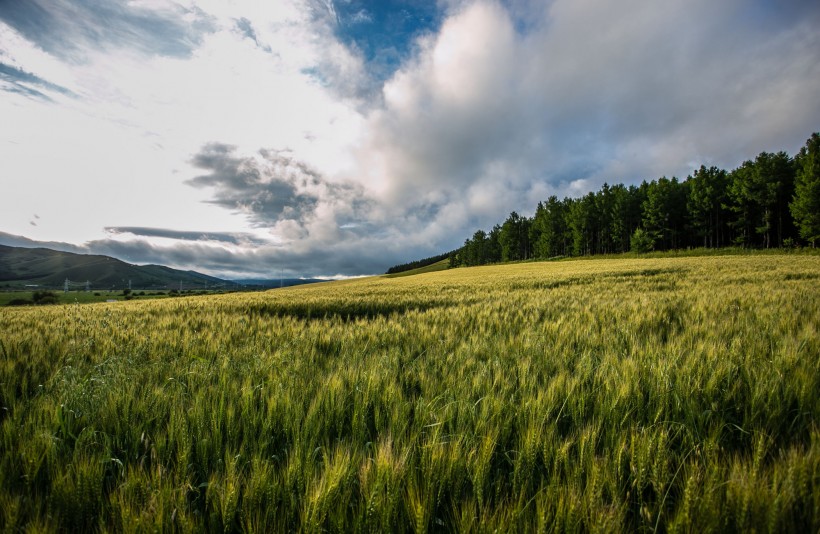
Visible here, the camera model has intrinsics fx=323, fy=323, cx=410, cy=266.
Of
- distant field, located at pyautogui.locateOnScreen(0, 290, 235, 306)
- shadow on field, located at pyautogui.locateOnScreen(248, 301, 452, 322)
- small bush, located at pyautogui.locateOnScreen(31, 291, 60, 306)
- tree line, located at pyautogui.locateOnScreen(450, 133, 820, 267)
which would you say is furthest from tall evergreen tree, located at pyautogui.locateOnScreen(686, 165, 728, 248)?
small bush, located at pyautogui.locateOnScreen(31, 291, 60, 306)

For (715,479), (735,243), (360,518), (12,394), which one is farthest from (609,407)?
(735,243)

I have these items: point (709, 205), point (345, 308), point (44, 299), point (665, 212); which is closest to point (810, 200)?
point (709, 205)

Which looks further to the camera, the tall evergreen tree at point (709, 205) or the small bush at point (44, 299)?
the tall evergreen tree at point (709, 205)

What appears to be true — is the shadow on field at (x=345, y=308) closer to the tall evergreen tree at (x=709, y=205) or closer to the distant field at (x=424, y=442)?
the distant field at (x=424, y=442)

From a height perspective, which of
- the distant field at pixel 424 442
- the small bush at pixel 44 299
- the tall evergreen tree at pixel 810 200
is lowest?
the small bush at pixel 44 299

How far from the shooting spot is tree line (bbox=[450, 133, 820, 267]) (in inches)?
2172

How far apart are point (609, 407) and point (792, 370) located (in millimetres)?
1582

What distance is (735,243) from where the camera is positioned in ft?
215

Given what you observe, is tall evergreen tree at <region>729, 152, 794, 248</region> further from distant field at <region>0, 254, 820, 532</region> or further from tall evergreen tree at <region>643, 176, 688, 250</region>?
distant field at <region>0, 254, 820, 532</region>

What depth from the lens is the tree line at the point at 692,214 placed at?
181ft

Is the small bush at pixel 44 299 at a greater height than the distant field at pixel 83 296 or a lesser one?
greater

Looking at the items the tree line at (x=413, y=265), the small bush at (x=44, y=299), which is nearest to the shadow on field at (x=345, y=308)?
the small bush at (x=44, y=299)

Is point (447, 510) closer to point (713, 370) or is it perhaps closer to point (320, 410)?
point (320, 410)

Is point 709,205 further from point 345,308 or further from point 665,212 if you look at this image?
point 345,308
